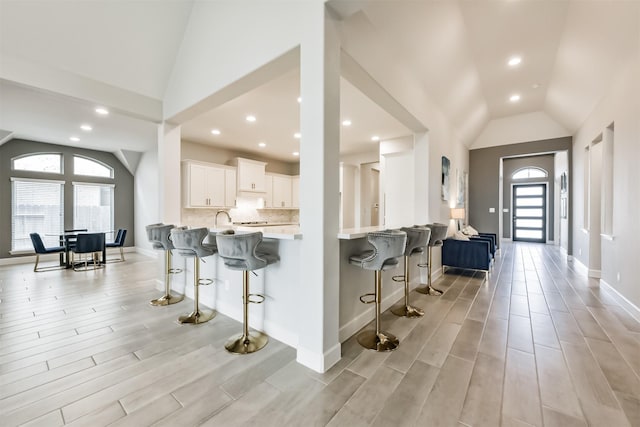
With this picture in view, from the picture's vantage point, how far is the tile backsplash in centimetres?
578

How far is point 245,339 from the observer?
2287 mm

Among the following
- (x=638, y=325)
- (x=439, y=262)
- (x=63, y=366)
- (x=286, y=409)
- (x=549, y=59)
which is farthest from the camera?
(x=439, y=262)

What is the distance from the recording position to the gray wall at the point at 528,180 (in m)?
8.88

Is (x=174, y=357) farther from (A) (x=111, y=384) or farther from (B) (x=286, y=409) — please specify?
(B) (x=286, y=409)

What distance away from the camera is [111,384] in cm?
177

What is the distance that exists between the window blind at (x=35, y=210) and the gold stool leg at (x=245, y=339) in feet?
19.8

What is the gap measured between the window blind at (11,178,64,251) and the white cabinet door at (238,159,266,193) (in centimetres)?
418

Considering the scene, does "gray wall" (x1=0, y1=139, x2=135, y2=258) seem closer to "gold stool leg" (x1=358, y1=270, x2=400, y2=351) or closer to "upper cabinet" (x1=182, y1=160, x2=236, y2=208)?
"upper cabinet" (x1=182, y1=160, x2=236, y2=208)

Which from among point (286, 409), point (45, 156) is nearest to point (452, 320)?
point (286, 409)

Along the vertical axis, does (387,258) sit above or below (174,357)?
above

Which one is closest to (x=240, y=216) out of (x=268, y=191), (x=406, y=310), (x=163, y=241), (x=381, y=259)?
(x=268, y=191)

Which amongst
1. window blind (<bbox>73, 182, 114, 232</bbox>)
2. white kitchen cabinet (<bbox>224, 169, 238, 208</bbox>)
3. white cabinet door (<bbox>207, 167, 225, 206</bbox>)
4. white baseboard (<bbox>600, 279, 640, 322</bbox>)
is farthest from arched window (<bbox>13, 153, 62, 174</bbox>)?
white baseboard (<bbox>600, 279, 640, 322</bbox>)

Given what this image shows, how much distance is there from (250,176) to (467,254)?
16.9 ft

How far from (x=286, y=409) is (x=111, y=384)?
1.26 m
